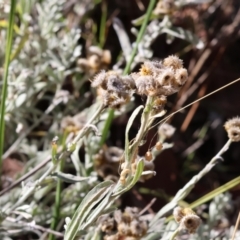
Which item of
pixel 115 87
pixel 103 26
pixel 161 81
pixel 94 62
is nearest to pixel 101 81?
pixel 115 87

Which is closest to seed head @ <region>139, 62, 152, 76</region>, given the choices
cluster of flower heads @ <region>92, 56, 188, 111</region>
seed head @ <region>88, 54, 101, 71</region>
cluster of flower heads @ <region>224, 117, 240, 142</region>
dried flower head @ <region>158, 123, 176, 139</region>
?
cluster of flower heads @ <region>92, 56, 188, 111</region>

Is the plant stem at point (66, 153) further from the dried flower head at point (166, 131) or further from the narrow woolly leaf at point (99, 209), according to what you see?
the dried flower head at point (166, 131)

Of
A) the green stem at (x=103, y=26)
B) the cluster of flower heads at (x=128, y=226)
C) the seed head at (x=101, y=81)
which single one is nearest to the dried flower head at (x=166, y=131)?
the cluster of flower heads at (x=128, y=226)

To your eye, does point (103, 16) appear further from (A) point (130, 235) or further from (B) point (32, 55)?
(A) point (130, 235)

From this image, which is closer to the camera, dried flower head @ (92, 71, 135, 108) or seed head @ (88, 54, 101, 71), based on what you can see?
dried flower head @ (92, 71, 135, 108)

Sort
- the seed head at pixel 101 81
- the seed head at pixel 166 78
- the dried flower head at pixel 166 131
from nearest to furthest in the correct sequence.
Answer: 1. the seed head at pixel 166 78
2. the seed head at pixel 101 81
3. the dried flower head at pixel 166 131

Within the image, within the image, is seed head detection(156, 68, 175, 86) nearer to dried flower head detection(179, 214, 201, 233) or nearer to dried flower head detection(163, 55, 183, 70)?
dried flower head detection(163, 55, 183, 70)

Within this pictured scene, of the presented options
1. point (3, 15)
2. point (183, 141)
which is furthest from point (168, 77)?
point (183, 141)

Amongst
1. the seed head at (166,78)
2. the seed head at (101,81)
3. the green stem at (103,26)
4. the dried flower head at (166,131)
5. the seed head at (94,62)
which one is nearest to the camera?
the seed head at (166,78)

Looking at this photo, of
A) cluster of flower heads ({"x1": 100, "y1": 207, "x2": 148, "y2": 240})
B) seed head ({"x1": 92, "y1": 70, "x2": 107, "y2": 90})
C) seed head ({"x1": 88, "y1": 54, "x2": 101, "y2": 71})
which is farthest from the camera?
seed head ({"x1": 88, "y1": 54, "x2": 101, "y2": 71})
